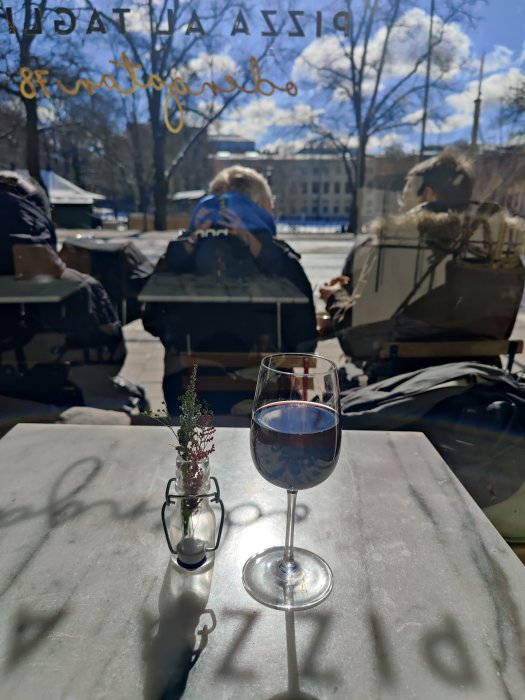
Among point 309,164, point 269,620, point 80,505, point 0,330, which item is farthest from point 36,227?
point 269,620

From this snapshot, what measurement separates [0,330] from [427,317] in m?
2.25

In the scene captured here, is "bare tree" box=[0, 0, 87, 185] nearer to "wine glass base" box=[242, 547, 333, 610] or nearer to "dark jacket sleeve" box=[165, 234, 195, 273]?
"dark jacket sleeve" box=[165, 234, 195, 273]

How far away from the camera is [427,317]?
279 cm

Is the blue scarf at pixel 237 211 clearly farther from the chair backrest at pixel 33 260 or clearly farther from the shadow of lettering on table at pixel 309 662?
the shadow of lettering on table at pixel 309 662

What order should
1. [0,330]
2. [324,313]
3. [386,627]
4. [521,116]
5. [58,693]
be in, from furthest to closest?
[324,313], [0,330], [521,116], [386,627], [58,693]

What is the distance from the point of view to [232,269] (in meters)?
2.78

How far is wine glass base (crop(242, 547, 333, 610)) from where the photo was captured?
0.76 meters

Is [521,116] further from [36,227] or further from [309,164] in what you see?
[36,227]

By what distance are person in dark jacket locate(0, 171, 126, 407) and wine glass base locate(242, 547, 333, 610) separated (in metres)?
2.24

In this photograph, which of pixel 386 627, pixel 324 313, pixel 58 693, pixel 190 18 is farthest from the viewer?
pixel 324 313

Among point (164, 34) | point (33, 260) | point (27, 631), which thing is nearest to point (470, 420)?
point (27, 631)

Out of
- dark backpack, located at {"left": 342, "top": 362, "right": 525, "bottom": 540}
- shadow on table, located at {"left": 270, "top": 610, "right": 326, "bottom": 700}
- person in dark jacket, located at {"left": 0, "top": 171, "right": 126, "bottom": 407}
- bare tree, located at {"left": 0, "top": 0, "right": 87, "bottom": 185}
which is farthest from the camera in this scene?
person in dark jacket, located at {"left": 0, "top": 171, "right": 126, "bottom": 407}

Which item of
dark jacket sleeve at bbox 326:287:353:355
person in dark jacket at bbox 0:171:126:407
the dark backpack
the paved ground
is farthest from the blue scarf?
the dark backpack

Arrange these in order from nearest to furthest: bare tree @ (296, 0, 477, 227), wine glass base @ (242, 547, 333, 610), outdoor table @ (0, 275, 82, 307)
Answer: wine glass base @ (242, 547, 333, 610) → bare tree @ (296, 0, 477, 227) → outdoor table @ (0, 275, 82, 307)
